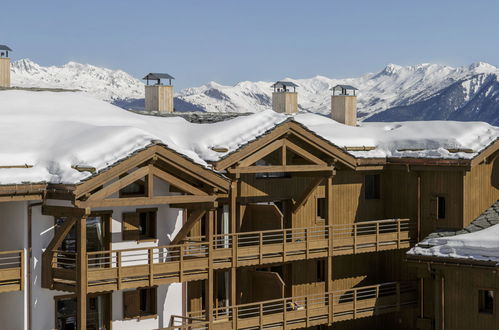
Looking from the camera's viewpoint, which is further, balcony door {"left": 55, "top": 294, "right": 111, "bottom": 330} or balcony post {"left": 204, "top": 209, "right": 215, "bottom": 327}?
balcony post {"left": 204, "top": 209, "right": 215, "bottom": 327}

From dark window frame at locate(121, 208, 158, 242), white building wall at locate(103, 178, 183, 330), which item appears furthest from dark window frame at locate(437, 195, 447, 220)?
dark window frame at locate(121, 208, 158, 242)

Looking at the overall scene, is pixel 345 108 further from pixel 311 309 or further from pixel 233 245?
pixel 233 245

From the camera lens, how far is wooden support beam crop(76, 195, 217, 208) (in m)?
28.3

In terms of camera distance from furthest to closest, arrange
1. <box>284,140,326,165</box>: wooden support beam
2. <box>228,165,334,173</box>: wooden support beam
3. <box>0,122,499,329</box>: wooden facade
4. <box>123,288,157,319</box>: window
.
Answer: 1. <box>284,140,326,165</box>: wooden support beam
2. <box>228,165,334,173</box>: wooden support beam
3. <box>123,288,157,319</box>: window
4. <box>0,122,499,329</box>: wooden facade

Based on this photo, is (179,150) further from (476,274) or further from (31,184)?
(476,274)

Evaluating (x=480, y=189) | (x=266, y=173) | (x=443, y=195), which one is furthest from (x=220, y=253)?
(x=480, y=189)

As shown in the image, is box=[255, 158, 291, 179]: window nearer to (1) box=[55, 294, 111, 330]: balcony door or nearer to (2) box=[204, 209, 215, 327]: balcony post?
(2) box=[204, 209, 215, 327]: balcony post

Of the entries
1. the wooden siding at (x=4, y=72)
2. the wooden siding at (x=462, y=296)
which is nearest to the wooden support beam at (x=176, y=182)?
the wooden siding at (x=462, y=296)

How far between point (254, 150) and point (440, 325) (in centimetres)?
998

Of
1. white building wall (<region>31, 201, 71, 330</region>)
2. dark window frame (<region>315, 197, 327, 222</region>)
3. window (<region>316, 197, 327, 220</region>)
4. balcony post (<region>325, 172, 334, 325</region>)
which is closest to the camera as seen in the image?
white building wall (<region>31, 201, 71, 330</region>)

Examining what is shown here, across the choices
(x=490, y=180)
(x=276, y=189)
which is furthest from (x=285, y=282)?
(x=490, y=180)

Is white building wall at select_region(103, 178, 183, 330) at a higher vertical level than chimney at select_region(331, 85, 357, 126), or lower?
lower

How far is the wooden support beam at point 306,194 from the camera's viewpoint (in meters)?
38.1

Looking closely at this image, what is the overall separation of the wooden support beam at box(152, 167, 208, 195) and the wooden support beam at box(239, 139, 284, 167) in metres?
3.44
